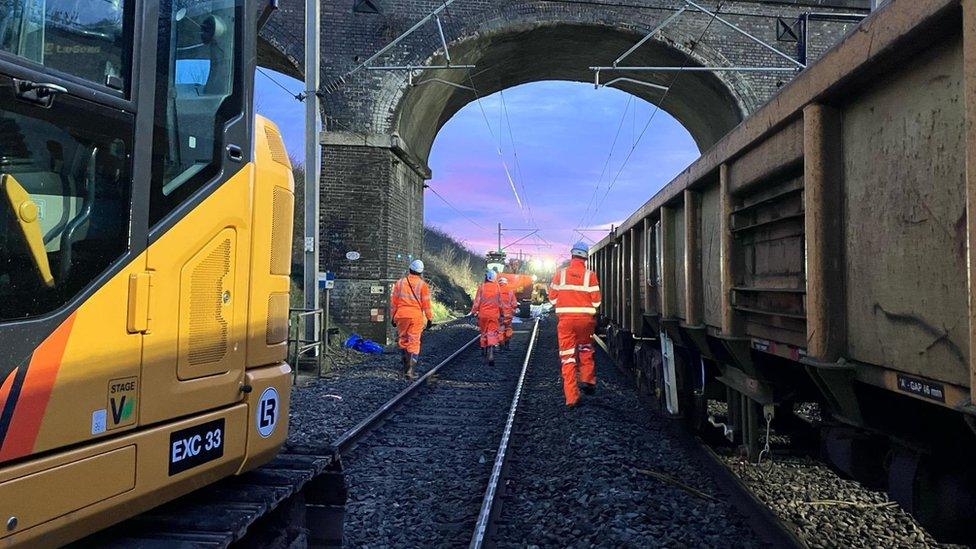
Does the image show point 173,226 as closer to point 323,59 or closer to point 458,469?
point 458,469

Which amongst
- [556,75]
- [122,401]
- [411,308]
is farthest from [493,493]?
[556,75]

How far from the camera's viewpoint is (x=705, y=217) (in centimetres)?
539

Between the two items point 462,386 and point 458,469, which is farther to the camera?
point 462,386

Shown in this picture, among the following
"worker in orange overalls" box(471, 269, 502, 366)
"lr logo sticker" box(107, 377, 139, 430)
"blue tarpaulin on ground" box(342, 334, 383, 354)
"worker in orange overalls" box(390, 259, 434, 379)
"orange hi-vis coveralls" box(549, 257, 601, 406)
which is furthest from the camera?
"blue tarpaulin on ground" box(342, 334, 383, 354)

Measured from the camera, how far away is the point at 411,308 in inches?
398

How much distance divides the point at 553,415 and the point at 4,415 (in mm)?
6723

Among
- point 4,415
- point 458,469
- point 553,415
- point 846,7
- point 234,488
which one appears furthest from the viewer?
point 846,7

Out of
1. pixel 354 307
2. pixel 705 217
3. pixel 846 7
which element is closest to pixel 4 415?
pixel 705 217

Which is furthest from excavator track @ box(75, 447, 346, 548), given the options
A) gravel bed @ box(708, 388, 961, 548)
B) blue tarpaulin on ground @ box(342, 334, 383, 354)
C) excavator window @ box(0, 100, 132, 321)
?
blue tarpaulin on ground @ box(342, 334, 383, 354)

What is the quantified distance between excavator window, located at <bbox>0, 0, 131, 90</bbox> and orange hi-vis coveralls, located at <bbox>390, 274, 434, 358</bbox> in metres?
8.16

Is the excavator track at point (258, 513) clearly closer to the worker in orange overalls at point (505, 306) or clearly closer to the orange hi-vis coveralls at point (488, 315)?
the orange hi-vis coveralls at point (488, 315)

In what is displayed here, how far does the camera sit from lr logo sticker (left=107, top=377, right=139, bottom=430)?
181cm

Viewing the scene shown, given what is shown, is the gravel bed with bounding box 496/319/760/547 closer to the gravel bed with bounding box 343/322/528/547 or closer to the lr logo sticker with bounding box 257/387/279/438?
the gravel bed with bounding box 343/322/528/547

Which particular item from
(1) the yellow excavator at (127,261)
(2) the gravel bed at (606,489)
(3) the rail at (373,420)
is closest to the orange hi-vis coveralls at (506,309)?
(3) the rail at (373,420)
